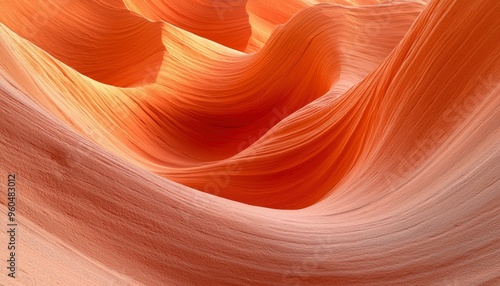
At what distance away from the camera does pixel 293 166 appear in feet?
9.41

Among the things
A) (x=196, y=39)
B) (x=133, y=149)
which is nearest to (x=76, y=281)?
(x=133, y=149)

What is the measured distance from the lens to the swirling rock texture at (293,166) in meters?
1.25

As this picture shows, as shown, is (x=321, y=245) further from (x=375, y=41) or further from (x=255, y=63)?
(x=255, y=63)

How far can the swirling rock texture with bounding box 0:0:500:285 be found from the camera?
1247 mm

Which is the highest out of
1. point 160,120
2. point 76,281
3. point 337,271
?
point 160,120

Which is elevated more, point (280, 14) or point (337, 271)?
point (280, 14)

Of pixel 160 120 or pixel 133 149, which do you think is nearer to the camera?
pixel 133 149

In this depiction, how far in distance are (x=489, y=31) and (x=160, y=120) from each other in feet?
8.16

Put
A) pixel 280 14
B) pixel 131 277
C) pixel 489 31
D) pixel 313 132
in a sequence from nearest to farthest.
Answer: pixel 131 277 < pixel 489 31 < pixel 313 132 < pixel 280 14

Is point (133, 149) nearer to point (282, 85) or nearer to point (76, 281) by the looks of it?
point (282, 85)

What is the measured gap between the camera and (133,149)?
139 inches

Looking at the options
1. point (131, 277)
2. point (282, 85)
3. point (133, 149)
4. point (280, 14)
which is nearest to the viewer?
point (131, 277)

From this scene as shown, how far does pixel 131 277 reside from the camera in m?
1.19

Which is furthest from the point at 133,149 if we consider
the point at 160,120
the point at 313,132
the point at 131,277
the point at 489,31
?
the point at 131,277
